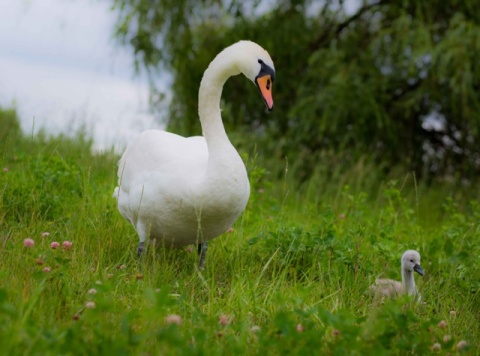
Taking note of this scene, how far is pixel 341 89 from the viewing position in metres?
9.01

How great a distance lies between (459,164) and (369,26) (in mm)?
2360

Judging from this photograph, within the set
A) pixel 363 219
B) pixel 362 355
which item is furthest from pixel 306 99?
pixel 362 355

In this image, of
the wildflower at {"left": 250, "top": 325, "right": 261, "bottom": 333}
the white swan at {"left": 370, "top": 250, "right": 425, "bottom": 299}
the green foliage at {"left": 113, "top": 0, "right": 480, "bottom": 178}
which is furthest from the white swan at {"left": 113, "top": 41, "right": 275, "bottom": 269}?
the green foliage at {"left": 113, "top": 0, "right": 480, "bottom": 178}

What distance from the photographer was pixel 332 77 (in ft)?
29.9

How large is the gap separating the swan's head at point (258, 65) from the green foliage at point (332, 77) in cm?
501

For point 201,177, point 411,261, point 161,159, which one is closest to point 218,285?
point 201,177

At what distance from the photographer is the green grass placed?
2754 millimetres

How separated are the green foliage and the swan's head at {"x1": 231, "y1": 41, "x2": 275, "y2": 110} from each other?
16.4 ft

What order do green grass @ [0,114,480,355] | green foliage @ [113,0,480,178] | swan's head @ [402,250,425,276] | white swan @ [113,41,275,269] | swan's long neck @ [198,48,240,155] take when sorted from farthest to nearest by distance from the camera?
green foliage @ [113,0,480,178] → swan's head @ [402,250,425,276] → swan's long neck @ [198,48,240,155] → white swan @ [113,41,275,269] → green grass @ [0,114,480,355]

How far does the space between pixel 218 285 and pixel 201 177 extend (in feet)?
2.31

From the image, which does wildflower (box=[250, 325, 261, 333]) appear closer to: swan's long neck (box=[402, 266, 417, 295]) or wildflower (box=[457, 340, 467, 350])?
wildflower (box=[457, 340, 467, 350])

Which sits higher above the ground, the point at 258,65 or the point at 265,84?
the point at 258,65

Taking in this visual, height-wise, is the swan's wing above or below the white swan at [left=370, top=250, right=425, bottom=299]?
above

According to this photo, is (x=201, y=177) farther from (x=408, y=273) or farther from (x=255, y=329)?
(x=408, y=273)
